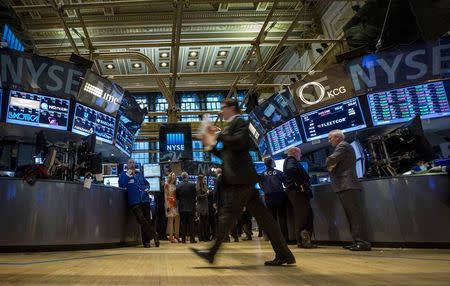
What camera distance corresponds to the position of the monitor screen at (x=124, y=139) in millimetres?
8975

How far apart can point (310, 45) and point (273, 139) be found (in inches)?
175

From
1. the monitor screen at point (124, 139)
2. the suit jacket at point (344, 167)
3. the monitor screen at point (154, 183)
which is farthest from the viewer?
the monitor screen at point (154, 183)

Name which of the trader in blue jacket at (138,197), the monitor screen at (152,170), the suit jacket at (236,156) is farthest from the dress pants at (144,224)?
the monitor screen at (152,170)

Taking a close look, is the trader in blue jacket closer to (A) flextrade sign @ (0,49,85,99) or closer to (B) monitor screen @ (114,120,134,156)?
(A) flextrade sign @ (0,49,85,99)

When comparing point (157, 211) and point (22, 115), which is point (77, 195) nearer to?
point (22, 115)

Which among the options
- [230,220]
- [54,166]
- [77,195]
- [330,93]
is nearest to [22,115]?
[54,166]

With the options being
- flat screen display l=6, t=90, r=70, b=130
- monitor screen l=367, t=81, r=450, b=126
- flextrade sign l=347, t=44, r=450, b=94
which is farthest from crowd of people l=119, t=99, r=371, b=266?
flextrade sign l=347, t=44, r=450, b=94

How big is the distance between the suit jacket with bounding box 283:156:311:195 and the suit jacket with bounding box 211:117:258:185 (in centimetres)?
256

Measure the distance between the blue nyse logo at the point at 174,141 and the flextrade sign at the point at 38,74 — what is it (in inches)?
191

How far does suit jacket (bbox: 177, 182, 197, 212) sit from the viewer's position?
8.43m

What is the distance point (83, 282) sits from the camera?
219cm

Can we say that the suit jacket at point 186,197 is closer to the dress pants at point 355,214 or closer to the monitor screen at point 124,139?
the monitor screen at point 124,139

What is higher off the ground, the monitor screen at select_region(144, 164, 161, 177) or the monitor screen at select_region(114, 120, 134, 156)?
the monitor screen at select_region(114, 120, 134, 156)

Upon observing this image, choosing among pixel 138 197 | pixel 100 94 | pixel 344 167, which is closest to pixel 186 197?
pixel 138 197
